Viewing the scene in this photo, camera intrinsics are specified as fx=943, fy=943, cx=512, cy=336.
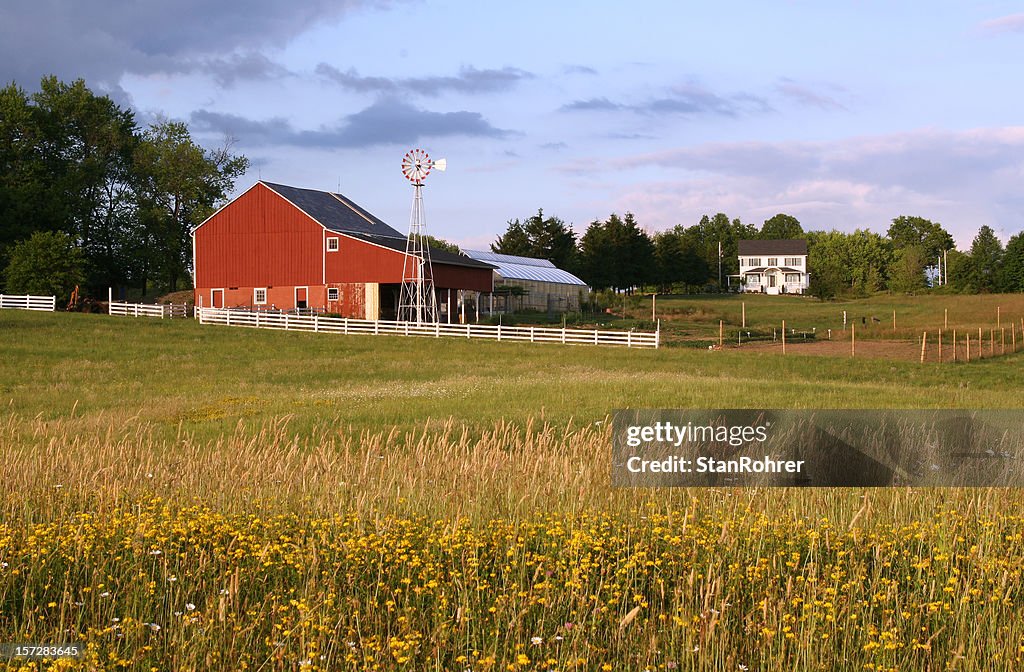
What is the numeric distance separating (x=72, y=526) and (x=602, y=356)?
Answer: 3152 centimetres

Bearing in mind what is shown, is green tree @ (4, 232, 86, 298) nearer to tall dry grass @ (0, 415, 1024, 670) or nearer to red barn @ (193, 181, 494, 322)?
red barn @ (193, 181, 494, 322)

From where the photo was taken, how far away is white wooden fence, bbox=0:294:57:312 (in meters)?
55.8

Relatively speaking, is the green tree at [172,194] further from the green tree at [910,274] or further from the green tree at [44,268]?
the green tree at [910,274]

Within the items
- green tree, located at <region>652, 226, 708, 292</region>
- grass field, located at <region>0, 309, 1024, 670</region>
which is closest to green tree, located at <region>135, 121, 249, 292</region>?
green tree, located at <region>652, 226, 708, 292</region>

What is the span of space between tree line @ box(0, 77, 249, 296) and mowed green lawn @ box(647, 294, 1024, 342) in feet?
125

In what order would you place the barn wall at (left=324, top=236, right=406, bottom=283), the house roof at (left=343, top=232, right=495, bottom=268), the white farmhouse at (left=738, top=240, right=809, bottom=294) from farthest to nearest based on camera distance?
the white farmhouse at (left=738, top=240, right=809, bottom=294), the house roof at (left=343, top=232, right=495, bottom=268), the barn wall at (left=324, top=236, right=406, bottom=283)

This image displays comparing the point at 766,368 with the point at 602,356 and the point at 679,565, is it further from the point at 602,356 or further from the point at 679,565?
the point at 679,565

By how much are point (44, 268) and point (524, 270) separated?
3402cm

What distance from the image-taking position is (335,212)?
2389 inches

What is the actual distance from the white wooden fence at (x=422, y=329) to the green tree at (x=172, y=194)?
2520cm

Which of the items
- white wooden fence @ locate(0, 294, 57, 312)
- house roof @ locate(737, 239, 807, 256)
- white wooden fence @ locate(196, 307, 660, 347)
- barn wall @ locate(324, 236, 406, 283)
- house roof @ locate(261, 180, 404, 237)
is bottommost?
white wooden fence @ locate(196, 307, 660, 347)

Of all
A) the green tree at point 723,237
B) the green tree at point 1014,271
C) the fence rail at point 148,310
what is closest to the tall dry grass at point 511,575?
the fence rail at point 148,310

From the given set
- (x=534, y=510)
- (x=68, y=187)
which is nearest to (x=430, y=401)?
(x=534, y=510)

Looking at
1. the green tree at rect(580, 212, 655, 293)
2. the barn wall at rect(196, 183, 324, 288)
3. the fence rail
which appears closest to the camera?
the fence rail
